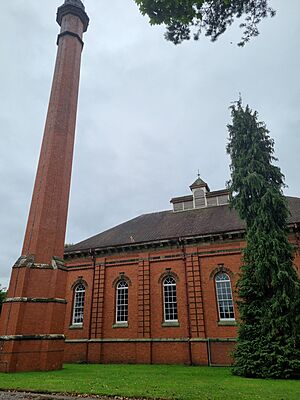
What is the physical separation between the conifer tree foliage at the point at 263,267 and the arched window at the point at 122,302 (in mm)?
8820

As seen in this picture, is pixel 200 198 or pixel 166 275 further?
pixel 200 198

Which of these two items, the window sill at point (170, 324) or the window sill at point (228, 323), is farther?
the window sill at point (170, 324)

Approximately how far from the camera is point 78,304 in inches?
822

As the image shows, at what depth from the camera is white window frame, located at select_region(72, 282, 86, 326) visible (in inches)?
803

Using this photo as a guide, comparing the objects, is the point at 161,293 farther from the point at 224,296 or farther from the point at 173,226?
the point at 173,226

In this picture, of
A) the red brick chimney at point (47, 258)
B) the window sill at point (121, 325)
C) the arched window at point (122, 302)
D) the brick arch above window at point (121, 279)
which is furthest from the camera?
the brick arch above window at point (121, 279)

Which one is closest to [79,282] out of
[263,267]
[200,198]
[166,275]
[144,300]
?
[144,300]

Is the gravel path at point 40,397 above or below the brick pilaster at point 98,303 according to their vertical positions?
below

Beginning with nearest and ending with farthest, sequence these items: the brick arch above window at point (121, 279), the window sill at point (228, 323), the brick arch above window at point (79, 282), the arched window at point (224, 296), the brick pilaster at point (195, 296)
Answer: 1. the window sill at point (228, 323)
2. the brick pilaster at point (195, 296)
3. the arched window at point (224, 296)
4. the brick arch above window at point (121, 279)
5. the brick arch above window at point (79, 282)

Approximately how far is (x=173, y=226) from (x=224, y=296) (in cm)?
622

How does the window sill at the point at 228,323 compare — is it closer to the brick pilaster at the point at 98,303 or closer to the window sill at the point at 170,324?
the window sill at the point at 170,324

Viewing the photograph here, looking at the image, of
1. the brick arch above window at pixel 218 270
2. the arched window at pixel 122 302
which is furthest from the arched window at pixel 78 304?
the brick arch above window at pixel 218 270

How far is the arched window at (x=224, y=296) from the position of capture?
56.7 ft

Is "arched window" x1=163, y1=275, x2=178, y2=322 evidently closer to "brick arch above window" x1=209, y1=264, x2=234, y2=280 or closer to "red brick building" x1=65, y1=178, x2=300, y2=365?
"red brick building" x1=65, y1=178, x2=300, y2=365
